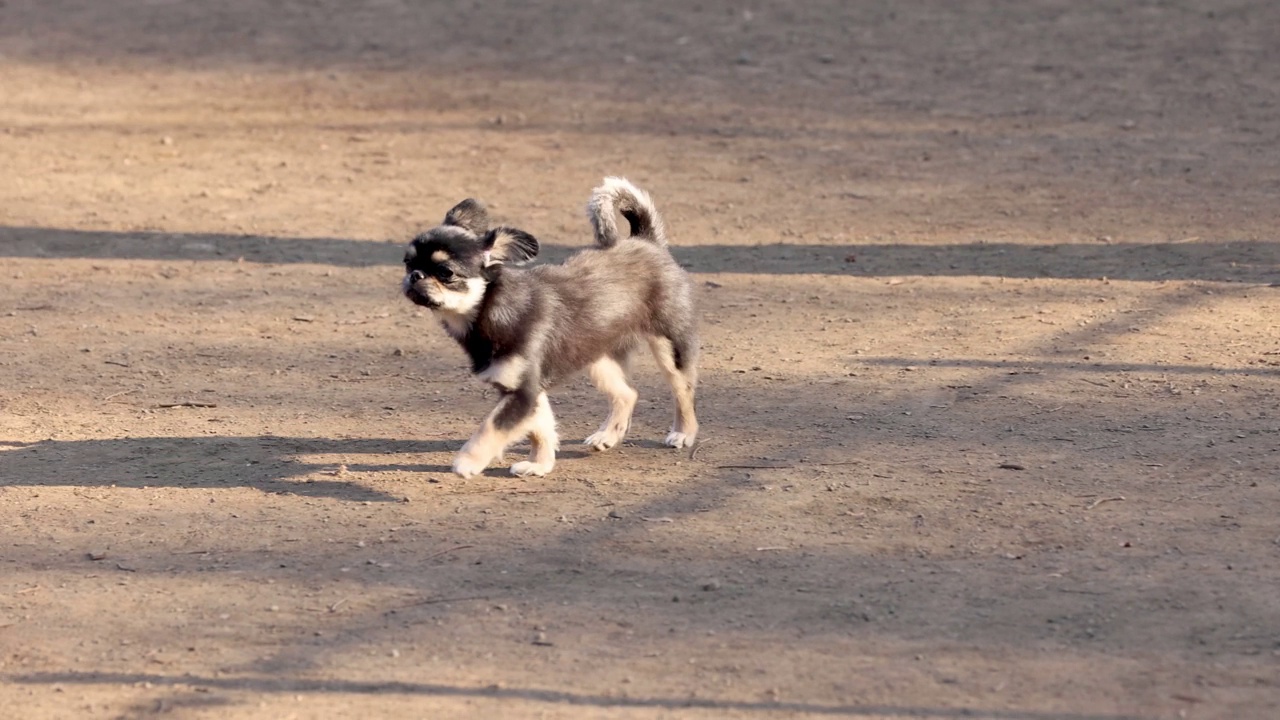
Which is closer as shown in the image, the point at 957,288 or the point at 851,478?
the point at 851,478

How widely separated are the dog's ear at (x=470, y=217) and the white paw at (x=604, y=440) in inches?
40.5

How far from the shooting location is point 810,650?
5.24 meters

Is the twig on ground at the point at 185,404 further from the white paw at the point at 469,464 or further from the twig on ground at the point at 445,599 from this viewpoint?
the twig on ground at the point at 445,599

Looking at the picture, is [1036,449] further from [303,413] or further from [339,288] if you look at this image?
[339,288]

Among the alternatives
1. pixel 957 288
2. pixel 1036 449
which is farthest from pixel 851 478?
pixel 957 288

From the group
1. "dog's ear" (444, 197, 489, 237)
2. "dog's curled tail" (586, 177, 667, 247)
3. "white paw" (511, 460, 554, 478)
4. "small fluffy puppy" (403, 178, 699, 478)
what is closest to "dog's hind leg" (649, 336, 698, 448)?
"small fluffy puppy" (403, 178, 699, 478)

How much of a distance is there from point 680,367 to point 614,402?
0.33 m

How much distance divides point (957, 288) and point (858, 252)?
97 centimetres

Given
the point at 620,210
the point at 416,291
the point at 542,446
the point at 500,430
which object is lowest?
the point at 542,446

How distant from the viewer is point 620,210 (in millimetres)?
7270

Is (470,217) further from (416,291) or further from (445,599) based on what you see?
(445,599)

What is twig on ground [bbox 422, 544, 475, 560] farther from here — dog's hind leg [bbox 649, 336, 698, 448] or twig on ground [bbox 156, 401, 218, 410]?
twig on ground [bbox 156, 401, 218, 410]

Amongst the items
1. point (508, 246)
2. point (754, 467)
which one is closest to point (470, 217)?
point (508, 246)

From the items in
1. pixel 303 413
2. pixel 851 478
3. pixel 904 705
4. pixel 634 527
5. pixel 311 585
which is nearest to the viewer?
pixel 904 705
